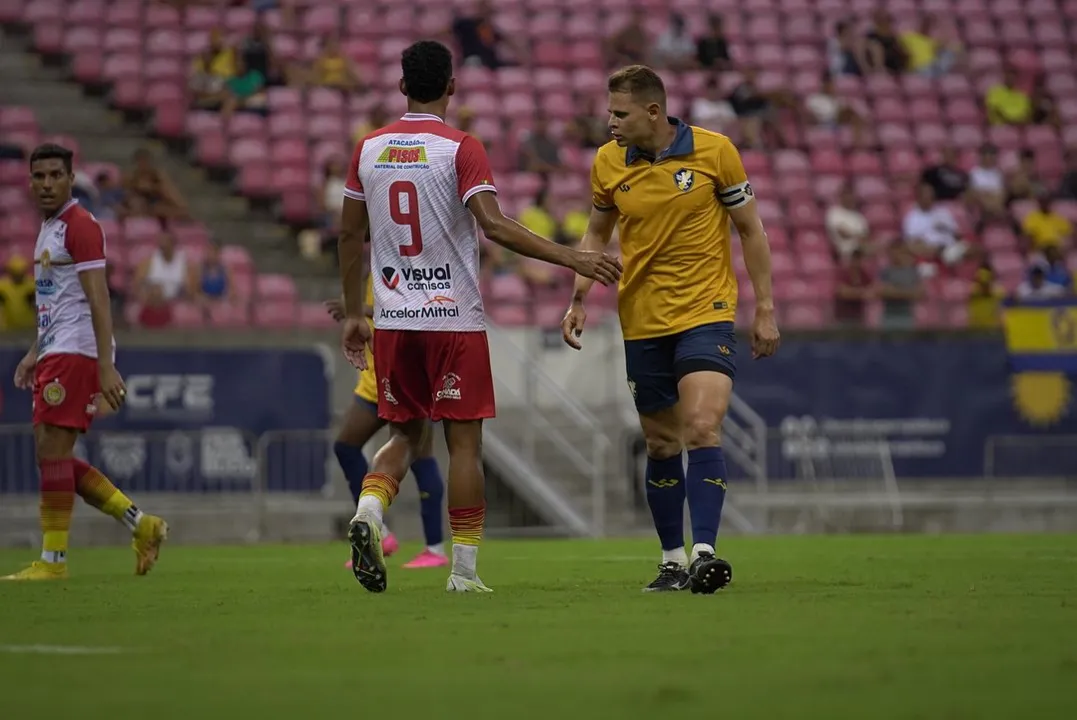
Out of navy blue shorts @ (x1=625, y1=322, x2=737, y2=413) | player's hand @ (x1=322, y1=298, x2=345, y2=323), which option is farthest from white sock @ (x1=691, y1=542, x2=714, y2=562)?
player's hand @ (x1=322, y1=298, x2=345, y2=323)

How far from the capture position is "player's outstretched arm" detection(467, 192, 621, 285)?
7.95 meters

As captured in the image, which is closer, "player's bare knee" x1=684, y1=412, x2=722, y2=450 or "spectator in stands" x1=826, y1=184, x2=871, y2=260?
"player's bare knee" x1=684, y1=412, x2=722, y2=450

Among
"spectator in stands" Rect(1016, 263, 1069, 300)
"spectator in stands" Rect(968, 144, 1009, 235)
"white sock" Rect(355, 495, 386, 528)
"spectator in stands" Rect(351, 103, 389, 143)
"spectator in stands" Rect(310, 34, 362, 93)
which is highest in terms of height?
"spectator in stands" Rect(310, 34, 362, 93)

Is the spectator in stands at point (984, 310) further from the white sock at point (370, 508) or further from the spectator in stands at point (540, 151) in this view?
the white sock at point (370, 508)

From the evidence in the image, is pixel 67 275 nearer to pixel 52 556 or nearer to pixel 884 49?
pixel 52 556

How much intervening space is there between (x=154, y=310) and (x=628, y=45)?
8821 mm

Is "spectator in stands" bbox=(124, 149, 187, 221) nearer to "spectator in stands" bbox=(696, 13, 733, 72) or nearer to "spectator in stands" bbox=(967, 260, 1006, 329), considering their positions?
"spectator in stands" bbox=(696, 13, 733, 72)

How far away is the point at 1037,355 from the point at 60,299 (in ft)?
39.1

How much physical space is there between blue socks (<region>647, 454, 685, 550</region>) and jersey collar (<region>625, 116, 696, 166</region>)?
4.78 ft

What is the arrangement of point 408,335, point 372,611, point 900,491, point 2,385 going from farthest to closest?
point 900,491 → point 2,385 → point 408,335 → point 372,611

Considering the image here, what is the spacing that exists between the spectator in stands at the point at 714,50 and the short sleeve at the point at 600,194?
1576cm

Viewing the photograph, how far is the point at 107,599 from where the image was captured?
8.43 m

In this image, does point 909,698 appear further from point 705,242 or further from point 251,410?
point 251,410

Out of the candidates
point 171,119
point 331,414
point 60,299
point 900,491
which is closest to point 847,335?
point 900,491
